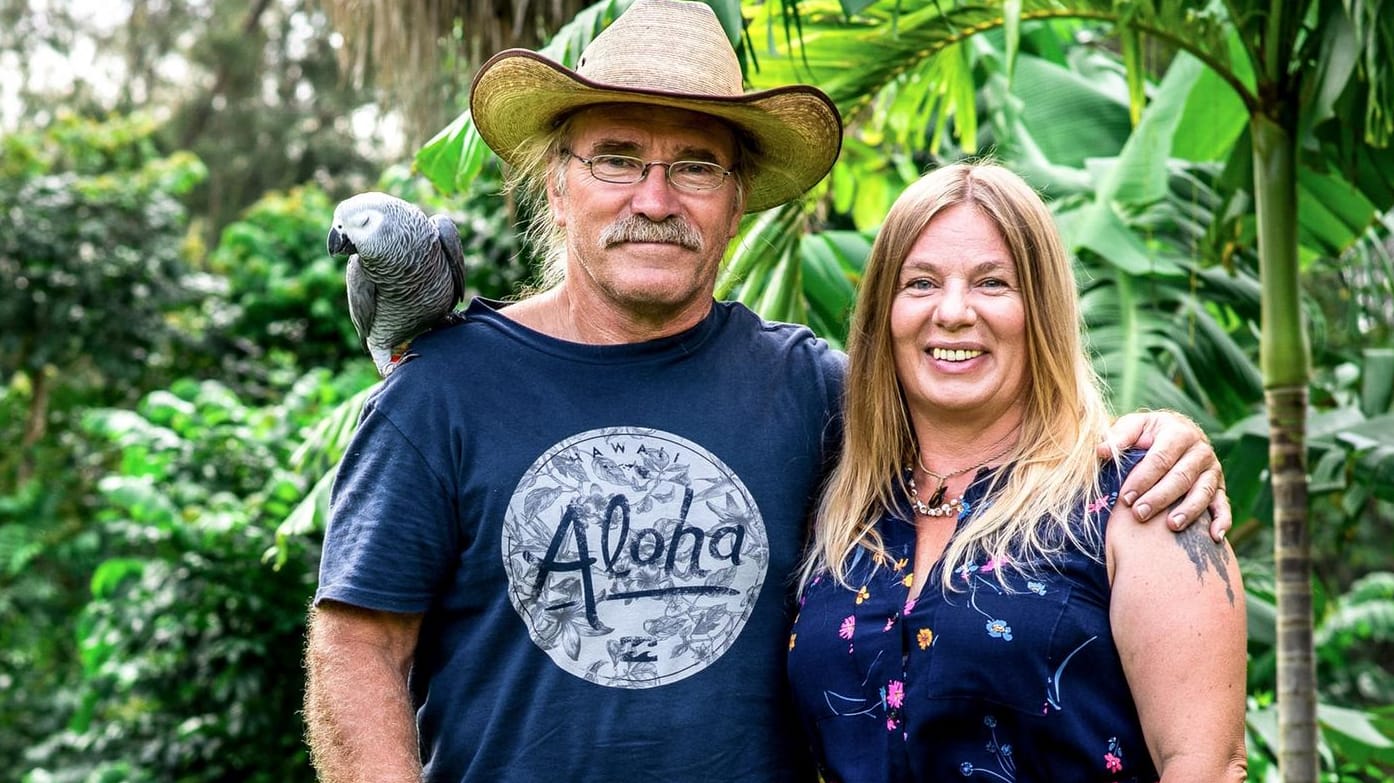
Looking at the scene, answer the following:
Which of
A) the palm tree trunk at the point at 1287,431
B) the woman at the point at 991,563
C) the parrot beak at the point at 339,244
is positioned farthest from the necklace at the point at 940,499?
the palm tree trunk at the point at 1287,431

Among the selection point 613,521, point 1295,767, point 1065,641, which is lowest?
point 1295,767

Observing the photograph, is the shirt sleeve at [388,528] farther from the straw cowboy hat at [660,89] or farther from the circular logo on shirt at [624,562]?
the straw cowboy hat at [660,89]

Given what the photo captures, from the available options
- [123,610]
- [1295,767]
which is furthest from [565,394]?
[123,610]

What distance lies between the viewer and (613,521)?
224cm

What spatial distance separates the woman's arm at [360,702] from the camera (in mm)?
2145

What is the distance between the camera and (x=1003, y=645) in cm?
200

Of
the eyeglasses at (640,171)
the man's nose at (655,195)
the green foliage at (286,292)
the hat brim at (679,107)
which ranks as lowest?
the man's nose at (655,195)

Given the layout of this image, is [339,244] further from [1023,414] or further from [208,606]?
[208,606]

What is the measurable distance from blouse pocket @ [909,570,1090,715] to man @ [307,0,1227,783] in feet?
0.87

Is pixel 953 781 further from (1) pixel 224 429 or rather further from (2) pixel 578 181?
(1) pixel 224 429

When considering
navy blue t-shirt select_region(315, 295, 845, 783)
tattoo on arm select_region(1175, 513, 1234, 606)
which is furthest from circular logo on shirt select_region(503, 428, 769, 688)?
tattoo on arm select_region(1175, 513, 1234, 606)

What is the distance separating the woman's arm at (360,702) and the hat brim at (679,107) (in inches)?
36.2

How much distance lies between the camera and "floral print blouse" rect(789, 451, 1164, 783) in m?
1.99

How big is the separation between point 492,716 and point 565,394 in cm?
53
